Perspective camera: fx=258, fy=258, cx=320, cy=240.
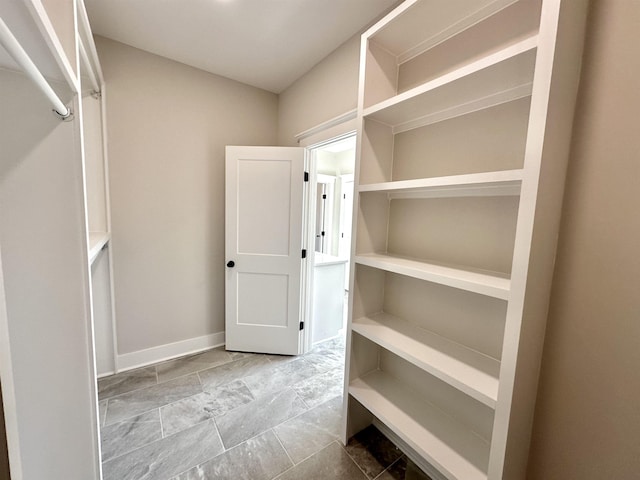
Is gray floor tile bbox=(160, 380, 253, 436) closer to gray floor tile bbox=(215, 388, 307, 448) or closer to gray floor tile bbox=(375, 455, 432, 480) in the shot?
gray floor tile bbox=(215, 388, 307, 448)

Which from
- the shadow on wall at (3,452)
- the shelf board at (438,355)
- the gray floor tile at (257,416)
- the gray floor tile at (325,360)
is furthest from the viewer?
the gray floor tile at (325,360)

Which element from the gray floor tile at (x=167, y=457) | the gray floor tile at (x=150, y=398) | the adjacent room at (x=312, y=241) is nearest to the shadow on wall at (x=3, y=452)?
the adjacent room at (x=312, y=241)

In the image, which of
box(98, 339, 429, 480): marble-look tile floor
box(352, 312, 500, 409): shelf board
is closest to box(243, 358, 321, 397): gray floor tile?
box(98, 339, 429, 480): marble-look tile floor

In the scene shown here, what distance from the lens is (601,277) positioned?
84cm

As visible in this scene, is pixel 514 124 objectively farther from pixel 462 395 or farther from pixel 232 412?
pixel 232 412

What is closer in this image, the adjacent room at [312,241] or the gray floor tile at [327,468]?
the adjacent room at [312,241]

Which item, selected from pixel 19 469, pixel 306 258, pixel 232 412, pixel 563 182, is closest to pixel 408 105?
pixel 563 182

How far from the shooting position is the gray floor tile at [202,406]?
1.67 metres

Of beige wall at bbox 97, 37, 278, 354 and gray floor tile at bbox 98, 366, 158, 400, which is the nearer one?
gray floor tile at bbox 98, 366, 158, 400

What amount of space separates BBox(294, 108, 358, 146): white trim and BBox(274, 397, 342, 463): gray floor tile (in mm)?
2104

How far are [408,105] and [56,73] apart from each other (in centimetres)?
137

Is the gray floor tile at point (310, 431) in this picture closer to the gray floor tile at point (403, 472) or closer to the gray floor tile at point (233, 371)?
the gray floor tile at point (403, 472)

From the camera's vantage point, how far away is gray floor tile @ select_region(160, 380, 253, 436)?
167cm

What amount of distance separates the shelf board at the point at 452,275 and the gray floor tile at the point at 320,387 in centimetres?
122
